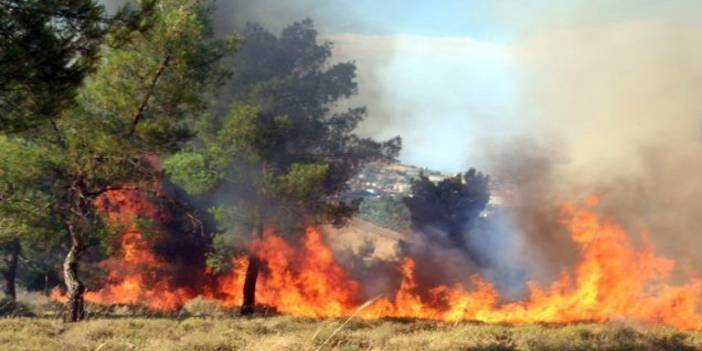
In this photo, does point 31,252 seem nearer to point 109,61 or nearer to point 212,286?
point 212,286

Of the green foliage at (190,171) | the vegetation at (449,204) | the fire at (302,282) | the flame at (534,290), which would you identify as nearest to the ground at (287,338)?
the green foliage at (190,171)

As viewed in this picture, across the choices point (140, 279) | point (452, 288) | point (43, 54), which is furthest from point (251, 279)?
point (43, 54)

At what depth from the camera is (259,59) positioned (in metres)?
26.7

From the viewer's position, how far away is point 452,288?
27.9 meters

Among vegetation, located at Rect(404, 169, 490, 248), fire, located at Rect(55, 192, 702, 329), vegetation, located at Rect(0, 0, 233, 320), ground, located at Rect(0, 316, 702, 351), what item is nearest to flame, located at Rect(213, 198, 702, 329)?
fire, located at Rect(55, 192, 702, 329)

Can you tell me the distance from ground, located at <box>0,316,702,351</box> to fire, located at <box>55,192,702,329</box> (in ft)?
25.2

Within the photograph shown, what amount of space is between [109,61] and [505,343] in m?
11.2

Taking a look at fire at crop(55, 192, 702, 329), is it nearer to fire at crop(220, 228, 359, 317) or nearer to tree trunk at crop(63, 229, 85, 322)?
fire at crop(220, 228, 359, 317)

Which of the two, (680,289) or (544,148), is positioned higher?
(544,148)

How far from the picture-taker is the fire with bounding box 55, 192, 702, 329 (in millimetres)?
23594

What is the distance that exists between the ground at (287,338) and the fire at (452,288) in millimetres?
7694

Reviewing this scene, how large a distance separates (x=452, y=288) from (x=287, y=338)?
17708 mm

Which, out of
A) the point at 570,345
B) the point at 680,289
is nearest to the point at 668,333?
the point at 570,345

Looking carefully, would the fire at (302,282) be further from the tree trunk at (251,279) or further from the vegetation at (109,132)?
the vegetation at (109,132)
